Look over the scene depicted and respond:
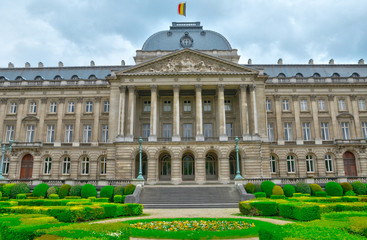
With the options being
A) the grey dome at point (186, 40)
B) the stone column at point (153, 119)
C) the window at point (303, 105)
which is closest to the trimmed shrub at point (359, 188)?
the window at point (303, 105)

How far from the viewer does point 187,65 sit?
43844 millimetres

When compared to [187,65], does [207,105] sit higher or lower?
lower

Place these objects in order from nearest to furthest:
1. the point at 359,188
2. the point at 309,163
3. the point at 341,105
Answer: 1. the point at 359,188
2. the point at 309,163
3. the point at 341,105

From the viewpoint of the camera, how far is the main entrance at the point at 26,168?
47875 mm

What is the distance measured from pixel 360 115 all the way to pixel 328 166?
11.1 m

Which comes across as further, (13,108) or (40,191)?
(13,108)

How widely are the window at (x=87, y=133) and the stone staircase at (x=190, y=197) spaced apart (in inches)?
868

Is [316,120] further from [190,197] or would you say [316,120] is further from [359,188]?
[190,197]

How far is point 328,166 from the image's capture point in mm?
47688

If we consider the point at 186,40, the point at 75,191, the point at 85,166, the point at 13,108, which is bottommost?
the point at 75,191

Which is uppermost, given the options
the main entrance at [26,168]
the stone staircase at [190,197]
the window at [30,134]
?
the window at [30,134]

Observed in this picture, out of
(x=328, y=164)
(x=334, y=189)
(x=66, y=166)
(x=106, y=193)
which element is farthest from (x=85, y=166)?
(x=328, y=164)

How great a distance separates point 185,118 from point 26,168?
2801cm

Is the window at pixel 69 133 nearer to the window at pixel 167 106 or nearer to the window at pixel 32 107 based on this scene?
the window at pixel 32 107
